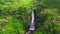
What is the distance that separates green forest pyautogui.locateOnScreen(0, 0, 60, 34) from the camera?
13.6m

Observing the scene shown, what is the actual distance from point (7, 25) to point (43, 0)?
279 centimetres

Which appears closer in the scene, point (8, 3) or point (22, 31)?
point (22, 31)

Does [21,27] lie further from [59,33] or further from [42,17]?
[59,33]

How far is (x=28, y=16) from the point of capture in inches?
589

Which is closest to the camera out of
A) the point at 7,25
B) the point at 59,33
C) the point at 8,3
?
the point at 59,33

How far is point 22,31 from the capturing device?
14.1 meters

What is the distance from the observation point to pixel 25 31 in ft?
47.1

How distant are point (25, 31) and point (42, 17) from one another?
4.51ft

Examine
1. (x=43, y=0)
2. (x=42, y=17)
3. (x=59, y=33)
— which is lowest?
(x=59, y=33)

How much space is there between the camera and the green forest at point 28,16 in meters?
13.6

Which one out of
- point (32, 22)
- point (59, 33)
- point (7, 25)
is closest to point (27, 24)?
point (32, 22)

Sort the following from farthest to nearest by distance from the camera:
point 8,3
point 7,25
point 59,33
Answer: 1. point 8,3
2. point 7,25
3. point 59,33

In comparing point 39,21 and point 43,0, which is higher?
point 43,0

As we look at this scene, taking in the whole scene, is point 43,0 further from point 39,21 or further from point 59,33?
point 59,33
